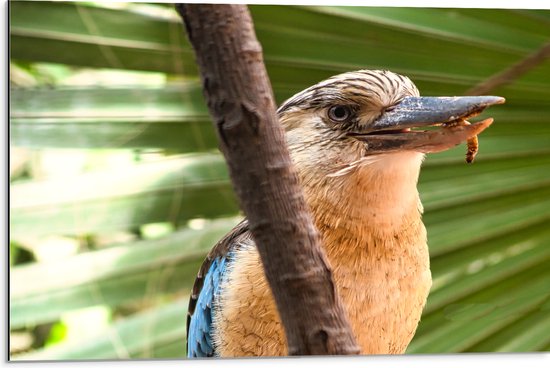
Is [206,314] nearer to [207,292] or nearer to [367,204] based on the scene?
[207,292]

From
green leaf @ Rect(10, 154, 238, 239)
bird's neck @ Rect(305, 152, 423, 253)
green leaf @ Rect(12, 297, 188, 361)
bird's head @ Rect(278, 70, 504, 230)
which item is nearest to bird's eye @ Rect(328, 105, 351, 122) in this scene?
bird's head @ Rect(278, 70, 504, 230)

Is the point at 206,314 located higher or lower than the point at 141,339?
higher

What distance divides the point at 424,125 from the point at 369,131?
0.13m

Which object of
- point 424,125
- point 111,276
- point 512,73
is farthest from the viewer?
point 512,73

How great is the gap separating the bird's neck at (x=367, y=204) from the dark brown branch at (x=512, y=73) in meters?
0.50

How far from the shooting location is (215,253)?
2.05 meters

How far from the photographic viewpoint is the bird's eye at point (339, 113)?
1.94m

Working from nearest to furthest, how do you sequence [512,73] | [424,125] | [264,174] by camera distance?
[264,174] < [424,125] < [512,73]

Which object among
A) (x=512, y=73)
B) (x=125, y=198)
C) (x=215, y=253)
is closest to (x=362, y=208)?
(x=215, y=253)

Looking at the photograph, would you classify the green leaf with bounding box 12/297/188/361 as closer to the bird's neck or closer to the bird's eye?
the bird's neck

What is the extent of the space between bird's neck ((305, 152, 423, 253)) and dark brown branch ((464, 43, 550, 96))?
50 cm

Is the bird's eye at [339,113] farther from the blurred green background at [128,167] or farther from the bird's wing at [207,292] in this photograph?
the bird's wing at [207,292]

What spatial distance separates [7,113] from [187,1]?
1.06 m

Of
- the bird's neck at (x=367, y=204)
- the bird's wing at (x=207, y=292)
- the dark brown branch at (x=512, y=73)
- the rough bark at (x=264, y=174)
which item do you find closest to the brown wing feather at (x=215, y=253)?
the bird's wing at (x=207, y=292)
